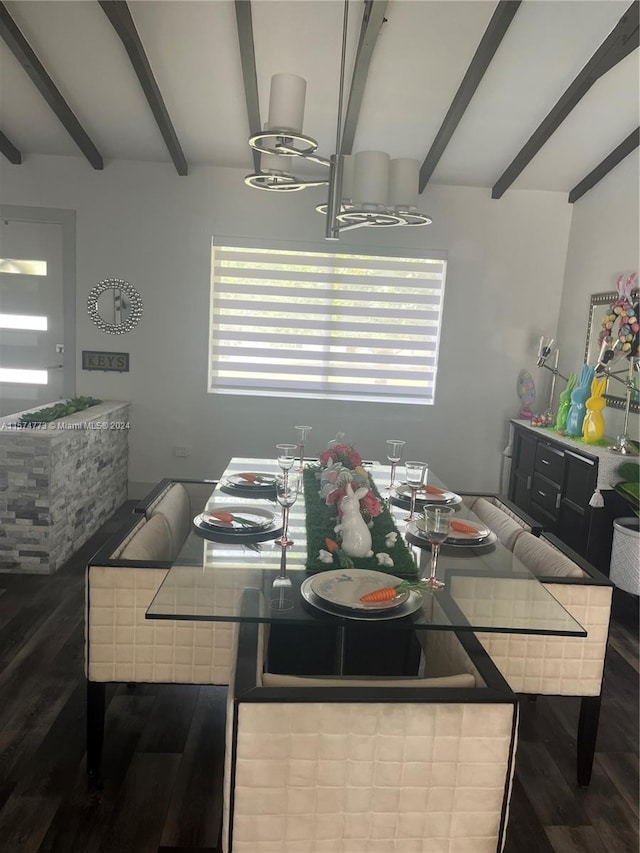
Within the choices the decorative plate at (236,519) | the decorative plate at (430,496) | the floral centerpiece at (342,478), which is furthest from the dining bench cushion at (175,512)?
the decorative plate at (430,496)

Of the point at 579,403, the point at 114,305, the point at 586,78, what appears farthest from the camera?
the point at 114,305

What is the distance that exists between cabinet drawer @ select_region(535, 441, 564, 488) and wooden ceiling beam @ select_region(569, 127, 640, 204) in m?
1.95

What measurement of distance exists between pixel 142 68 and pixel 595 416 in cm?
330

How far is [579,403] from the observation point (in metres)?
4.06

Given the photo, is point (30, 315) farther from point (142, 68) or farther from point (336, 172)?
point (336, 172)

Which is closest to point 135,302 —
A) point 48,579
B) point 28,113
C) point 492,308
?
point 28,113

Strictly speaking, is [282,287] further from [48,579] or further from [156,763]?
[156,763]

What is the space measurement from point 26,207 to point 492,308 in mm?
3676

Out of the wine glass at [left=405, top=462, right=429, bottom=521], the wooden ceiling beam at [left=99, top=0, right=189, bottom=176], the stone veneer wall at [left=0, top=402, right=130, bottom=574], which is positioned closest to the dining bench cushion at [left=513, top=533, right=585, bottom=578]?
the wine glass at [left=405, top=462, right=429, bottom=521]

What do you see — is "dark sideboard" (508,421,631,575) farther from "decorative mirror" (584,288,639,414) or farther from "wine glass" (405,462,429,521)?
"wine glass" (405,462,429,521)

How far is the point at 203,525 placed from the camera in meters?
2.21

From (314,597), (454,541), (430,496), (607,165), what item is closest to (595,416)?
(430,496)

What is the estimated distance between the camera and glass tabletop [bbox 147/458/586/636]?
156cm

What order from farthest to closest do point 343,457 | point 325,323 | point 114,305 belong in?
point 325,323 < point 114,305 < point 343,457
